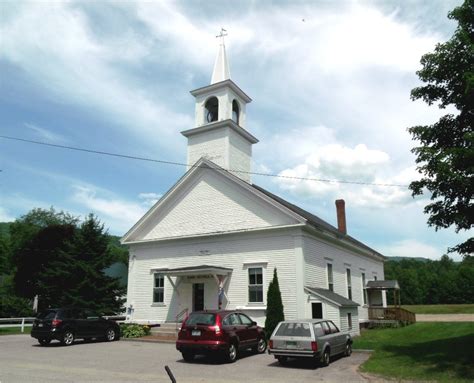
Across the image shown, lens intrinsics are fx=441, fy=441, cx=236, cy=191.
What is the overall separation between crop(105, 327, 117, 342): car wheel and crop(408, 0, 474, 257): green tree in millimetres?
15757

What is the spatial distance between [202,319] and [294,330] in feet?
9.94

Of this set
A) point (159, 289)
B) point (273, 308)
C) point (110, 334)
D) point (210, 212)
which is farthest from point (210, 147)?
point (110, 334)

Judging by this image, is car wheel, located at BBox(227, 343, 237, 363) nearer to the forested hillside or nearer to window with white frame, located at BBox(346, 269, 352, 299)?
window with white frame, located at BBox(346, 269, 352, 299)

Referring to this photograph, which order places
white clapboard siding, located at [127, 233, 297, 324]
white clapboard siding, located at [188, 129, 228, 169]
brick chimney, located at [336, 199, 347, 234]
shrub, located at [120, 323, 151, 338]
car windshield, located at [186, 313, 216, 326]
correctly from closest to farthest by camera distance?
car windshield, located at [186, 313, 216, 326]
white clapboard siding, located at [127, 233, 297, 324]
shrub, located at [120, 323, 151, 338]
white clapboard siding, located at [188, 129, 228, 169]
brick chimney, located at [336, 199, 347, 234]

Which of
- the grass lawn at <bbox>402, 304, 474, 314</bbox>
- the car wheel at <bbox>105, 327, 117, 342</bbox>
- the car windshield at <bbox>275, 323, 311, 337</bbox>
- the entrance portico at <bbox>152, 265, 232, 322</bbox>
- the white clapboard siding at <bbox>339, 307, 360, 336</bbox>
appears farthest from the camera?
the grass lawn at <bbox>402, 304, 474, 314</bbox>

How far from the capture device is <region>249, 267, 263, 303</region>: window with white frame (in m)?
22.1

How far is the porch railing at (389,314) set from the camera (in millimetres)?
29736

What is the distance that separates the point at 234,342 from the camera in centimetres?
1442

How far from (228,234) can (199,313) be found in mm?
9063

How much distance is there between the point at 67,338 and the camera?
19234 mm

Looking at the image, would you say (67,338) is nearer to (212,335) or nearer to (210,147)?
(212,335)

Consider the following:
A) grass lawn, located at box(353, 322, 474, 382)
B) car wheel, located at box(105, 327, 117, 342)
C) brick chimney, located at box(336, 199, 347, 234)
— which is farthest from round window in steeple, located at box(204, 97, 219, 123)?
grass lawn, located at box(353, 322, 474, 382)

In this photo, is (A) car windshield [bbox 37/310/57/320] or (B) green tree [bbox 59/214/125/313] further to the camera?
(B) green tree [bbox 59/214/125/313]

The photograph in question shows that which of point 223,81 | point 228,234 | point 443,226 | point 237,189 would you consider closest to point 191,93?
point 223,81
